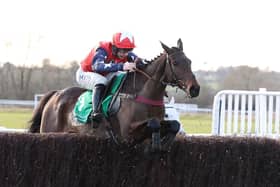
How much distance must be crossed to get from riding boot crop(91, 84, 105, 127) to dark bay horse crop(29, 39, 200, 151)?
83 mm

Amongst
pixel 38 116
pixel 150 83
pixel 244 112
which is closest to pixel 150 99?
pixel 150 83

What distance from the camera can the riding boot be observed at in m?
6.91

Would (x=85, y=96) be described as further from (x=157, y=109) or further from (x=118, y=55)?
(x=157, y=109)

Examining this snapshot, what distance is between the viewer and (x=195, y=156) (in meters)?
6.15

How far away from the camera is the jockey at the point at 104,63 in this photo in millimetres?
6957

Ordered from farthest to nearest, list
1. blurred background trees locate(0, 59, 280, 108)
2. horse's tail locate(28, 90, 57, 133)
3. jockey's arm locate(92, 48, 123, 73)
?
blurred background trees locate(0, 59, 280, 108) < horse's tail locate(28, 90, 57, 133) < jockey's arm locate(92, 48, 123, 73)

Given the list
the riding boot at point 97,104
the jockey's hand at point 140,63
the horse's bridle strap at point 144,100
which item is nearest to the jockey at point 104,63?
the riding boot at point 97,104

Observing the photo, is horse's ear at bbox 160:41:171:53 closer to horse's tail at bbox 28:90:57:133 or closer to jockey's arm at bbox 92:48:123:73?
jockey's arm at bbox 92:48:123:73

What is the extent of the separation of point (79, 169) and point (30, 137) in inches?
23.6

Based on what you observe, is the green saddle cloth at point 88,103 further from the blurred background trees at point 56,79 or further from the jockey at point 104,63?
the blurred background trees at point 56,79

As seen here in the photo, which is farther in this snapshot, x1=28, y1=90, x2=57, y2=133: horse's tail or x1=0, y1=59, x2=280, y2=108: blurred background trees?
x1=0, y1=59, x2=280, y2=108: blurred background trees

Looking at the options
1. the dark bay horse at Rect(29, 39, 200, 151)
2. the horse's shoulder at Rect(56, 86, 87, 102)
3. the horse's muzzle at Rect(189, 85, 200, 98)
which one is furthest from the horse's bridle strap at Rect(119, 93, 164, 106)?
the horse's shoulder at Rect(56, 86, 87, 102)

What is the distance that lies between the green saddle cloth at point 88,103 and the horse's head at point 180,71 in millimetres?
796

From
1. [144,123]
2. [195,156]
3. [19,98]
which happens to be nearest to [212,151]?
[195,156]
